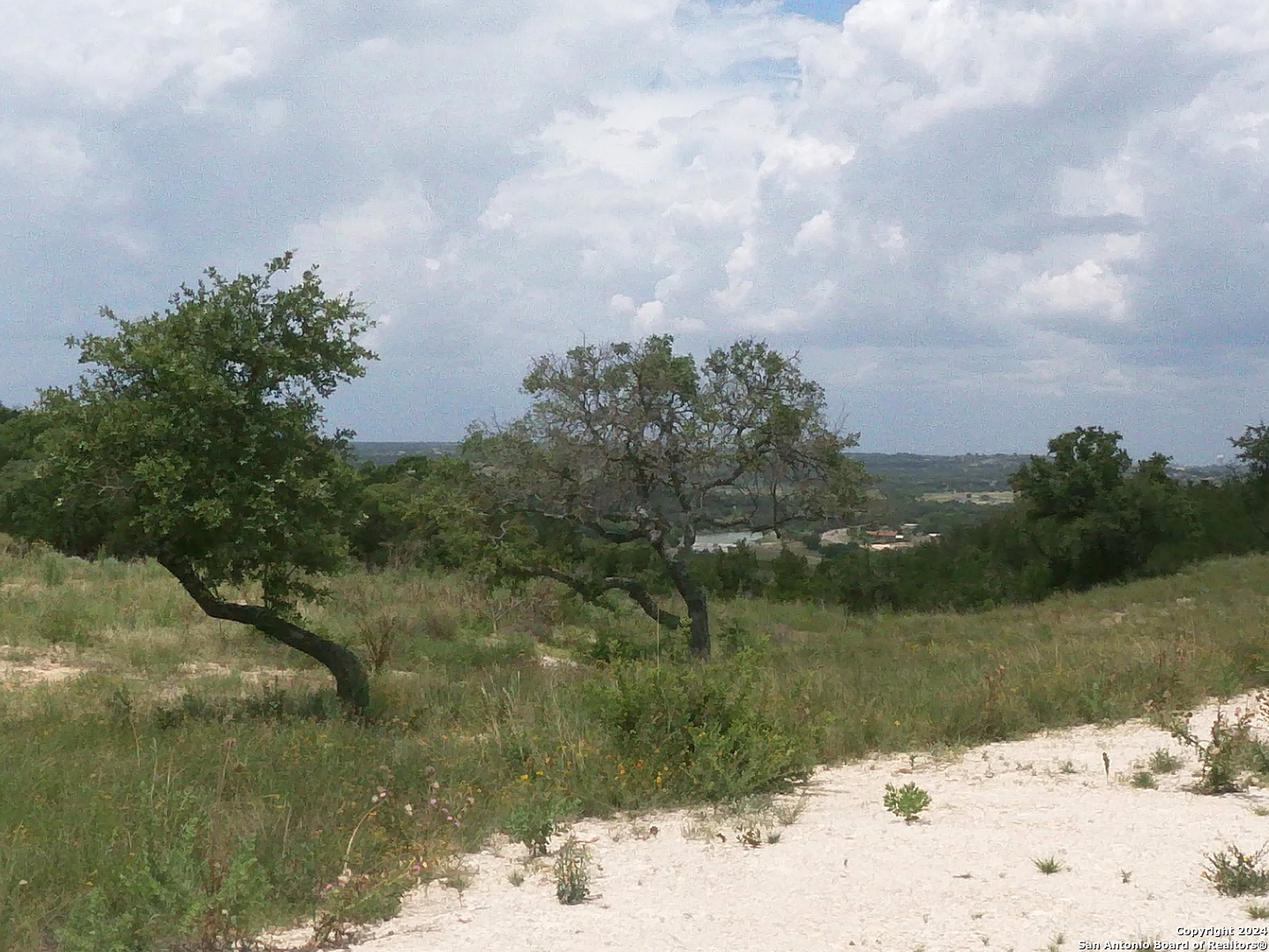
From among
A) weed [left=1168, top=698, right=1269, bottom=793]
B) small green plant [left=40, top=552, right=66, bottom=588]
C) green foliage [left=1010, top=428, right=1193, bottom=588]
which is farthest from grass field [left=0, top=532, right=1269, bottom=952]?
green foliage [left=1010, top=428, right=1193, bottom=588]

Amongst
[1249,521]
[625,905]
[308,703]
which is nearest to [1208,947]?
[625,905]

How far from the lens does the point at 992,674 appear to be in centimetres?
979

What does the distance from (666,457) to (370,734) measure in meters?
7.39

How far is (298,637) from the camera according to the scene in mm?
10125

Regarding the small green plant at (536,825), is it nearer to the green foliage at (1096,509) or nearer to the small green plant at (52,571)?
the small green plant at (52,571)

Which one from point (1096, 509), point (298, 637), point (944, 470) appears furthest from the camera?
point (944, 470)

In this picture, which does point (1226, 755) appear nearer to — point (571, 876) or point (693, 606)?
point (571, 876)

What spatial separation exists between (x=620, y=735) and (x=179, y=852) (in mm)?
3297

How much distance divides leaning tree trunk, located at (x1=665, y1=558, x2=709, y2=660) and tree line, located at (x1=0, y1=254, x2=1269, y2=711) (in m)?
0.04

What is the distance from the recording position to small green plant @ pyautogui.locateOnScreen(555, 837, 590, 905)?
507cm

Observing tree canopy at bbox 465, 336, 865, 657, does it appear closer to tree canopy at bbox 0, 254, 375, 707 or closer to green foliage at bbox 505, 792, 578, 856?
tree canopy at bbox 0, 254, 375, 707

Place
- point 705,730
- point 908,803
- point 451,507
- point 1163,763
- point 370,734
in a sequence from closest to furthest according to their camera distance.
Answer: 1. point 908,803
2. point 1163,763
3. point 705,730
4. point 370,734
5. point 451,507

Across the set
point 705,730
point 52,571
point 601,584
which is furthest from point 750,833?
point 52,571

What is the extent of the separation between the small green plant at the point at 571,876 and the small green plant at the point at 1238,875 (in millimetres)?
2908
